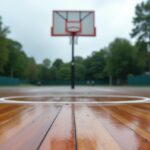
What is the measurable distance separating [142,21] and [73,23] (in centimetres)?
2871

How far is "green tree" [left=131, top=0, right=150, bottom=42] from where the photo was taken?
45969mm

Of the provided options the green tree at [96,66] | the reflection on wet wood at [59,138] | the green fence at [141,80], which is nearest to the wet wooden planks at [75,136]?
the reflection on wet wood at [59,138]

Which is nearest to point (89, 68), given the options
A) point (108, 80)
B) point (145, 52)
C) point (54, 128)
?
point (108, 80)

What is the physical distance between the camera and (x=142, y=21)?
4631cm

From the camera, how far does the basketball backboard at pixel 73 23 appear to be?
19.4 metres

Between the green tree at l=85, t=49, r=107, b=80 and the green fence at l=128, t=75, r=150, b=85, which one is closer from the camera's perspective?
the green fence at l=128, t=75, r=150, b=85

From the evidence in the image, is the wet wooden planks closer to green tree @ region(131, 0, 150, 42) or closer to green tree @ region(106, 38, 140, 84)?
green tree @ region(131, 0, 150, 42)

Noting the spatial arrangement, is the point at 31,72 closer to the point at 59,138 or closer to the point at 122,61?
the point at 122,61

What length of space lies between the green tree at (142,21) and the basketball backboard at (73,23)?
27.8 meters

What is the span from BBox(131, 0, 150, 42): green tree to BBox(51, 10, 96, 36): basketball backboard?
91.2 ft

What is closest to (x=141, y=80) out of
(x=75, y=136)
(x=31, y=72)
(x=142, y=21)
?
(x=142, y=21)

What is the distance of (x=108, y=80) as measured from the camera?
70.6 meters

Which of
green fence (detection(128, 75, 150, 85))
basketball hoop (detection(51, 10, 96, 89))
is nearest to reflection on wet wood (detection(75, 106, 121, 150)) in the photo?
basketball hoop (detection(51, 10, 96, 89))

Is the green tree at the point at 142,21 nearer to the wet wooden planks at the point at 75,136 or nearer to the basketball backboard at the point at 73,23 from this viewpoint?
the basketball backboard at the point at 73,23
